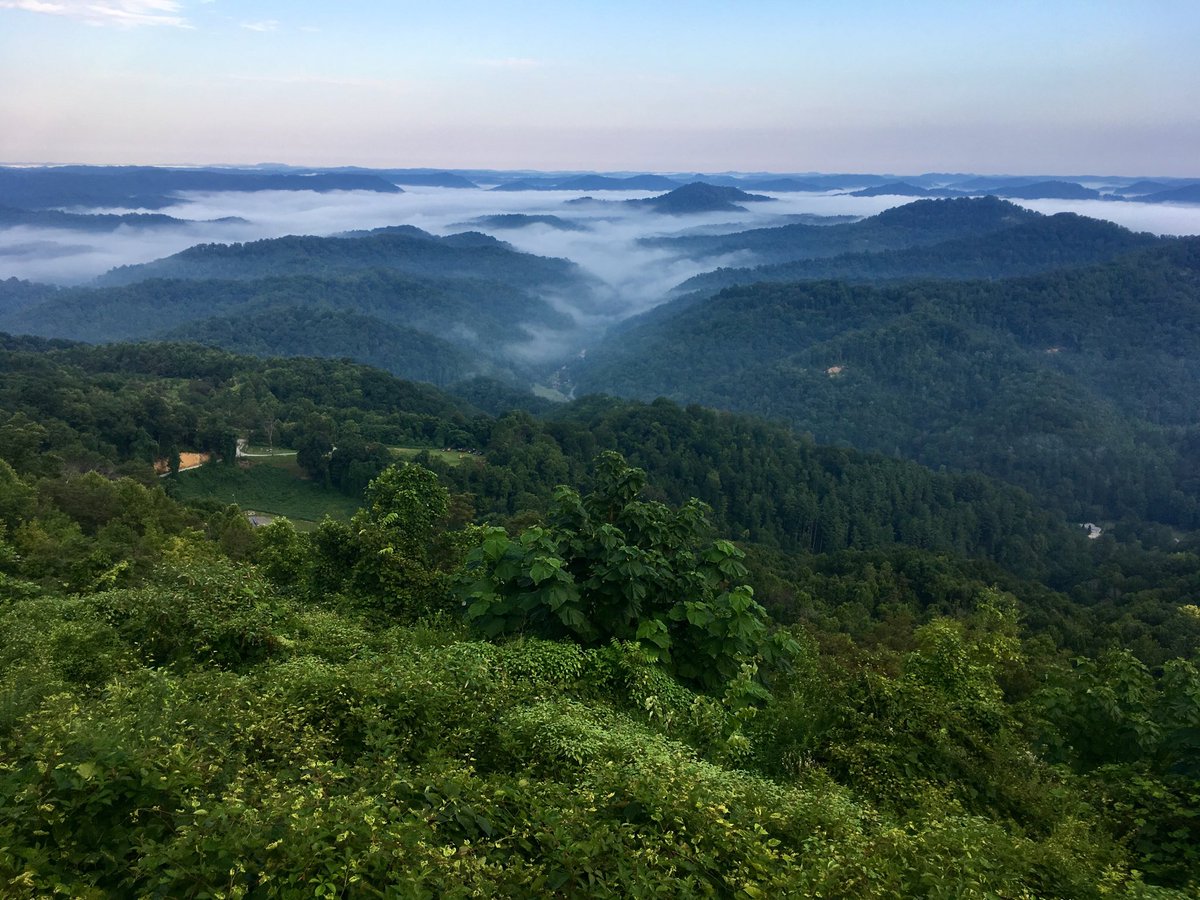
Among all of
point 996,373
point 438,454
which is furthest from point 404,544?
point 996,373

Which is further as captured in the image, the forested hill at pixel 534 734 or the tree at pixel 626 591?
the tree at pixel 626 591

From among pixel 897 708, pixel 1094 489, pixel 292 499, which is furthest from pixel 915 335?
pixel 897 708

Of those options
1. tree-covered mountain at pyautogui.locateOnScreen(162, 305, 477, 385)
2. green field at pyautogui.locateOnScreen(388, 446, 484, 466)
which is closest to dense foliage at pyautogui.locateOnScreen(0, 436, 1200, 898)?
green field at pyautogui.locateOnScreen(388, 446, 484, 466)

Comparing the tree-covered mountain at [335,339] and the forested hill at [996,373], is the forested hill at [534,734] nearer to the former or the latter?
the forested hill at [996,373]

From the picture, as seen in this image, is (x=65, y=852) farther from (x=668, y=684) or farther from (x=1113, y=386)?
(x=1113, y=386)

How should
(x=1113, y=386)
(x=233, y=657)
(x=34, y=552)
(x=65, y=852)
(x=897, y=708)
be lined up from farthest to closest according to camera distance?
1. (x=1113, y=386)
2. (x=34, y=552)
3. (x=233, y=657)
4. (x=897, y=708)
5. (x=65, y=852)

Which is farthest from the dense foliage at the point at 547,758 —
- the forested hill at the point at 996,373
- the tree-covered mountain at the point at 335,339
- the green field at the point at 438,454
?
the tree-covered mountain at the point at 335,339
